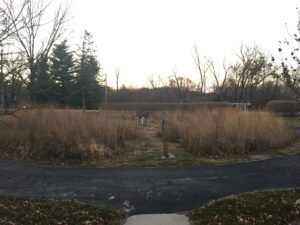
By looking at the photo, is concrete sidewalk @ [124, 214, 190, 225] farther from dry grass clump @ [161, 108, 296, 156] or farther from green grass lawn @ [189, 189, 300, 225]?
dry grass clump @ [161, 108, 296, 156]

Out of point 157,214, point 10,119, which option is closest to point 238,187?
point 157,214

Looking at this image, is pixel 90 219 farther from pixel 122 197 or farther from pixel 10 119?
pixel 10 119

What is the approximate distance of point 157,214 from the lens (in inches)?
266

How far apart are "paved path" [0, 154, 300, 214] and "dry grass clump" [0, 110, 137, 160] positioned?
1103mm

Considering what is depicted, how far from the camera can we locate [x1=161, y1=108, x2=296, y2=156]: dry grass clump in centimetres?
1266

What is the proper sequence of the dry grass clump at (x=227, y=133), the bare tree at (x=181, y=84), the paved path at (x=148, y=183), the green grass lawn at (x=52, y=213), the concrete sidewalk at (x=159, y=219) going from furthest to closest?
the bare tree at (x=181, y=84) → the dry grass clump at (x=227, y=133) → the paved path at (x=148, y=183) → the concrete sidewalk at (x=159, y=219) → the green grass lawn at (x=52, y=213)

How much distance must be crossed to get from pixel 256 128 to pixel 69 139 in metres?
6.58

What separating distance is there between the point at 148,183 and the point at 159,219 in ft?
8.11

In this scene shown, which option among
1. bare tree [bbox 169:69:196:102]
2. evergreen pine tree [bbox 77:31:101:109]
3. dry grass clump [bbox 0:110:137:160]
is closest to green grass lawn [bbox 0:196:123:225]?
dry grass clump [bbox 0:110:137:160]

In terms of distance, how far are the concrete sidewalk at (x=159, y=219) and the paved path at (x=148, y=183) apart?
0.31 m

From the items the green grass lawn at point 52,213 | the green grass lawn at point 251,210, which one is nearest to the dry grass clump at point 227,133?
the green grass lawn at point 251,210

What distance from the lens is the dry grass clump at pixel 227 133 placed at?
1266 centimetres

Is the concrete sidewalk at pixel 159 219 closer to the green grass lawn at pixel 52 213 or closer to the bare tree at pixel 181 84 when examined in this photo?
the green grass lawn at pixel 52 213

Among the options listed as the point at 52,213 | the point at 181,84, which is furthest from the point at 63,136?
the point at 181,84
